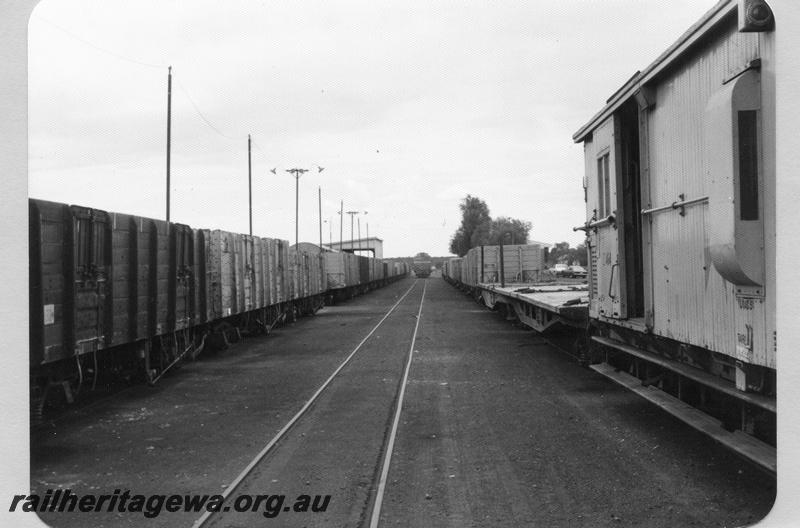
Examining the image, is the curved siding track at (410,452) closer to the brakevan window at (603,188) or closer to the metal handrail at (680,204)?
the metal handrail at (680,204)

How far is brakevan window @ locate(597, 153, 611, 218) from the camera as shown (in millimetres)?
7652

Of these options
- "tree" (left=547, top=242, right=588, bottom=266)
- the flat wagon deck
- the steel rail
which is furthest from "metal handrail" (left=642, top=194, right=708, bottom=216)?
"tree" (left=547, top=242, right=588, bottom=266)

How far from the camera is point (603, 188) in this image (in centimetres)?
788

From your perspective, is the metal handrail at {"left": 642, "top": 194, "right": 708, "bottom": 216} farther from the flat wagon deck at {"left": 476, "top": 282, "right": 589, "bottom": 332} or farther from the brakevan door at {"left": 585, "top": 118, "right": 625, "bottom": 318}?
the flat wagon deck at {"left": 476, "top": 282, "right": 589, "bottom": 332}

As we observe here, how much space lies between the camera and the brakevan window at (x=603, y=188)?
765 centimetres

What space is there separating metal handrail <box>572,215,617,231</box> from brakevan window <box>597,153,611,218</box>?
0.31ft

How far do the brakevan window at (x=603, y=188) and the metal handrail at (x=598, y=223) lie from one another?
95 millimetres

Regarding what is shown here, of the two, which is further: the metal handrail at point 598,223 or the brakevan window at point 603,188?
the brakevan window at point 603,188

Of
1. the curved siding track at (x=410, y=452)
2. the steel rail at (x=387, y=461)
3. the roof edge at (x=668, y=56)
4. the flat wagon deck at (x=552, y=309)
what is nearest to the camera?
the roof edge at (x=668, y=56)

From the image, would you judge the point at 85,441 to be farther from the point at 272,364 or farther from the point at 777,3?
the point at 777,3

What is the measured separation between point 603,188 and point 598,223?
42 cm

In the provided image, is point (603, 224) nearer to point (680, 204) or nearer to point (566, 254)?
point (680, 204)

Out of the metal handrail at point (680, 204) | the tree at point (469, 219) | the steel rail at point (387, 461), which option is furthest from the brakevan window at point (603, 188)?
the tree at point (469, 219)
